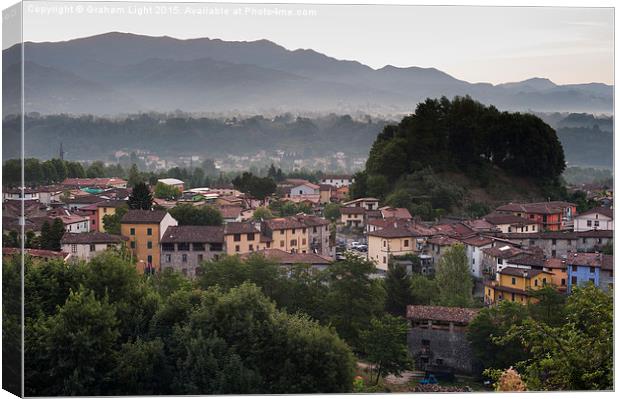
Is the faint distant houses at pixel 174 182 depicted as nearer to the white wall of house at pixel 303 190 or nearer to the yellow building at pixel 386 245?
the white wall of house at pixel 303 190

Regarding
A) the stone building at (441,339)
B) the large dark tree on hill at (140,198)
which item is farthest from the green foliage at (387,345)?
the large dark tree on hill at (140,198)

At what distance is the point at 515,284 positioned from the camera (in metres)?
8.12

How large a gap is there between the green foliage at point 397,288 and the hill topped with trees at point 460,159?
3.27 ft

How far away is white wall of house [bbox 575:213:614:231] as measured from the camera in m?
7.56

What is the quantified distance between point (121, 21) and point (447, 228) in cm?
360

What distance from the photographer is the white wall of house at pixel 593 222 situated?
7.56 metres

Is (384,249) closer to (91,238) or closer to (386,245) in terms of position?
(386,245)

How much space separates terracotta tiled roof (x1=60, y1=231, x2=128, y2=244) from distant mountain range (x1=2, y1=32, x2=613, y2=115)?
1.05 m

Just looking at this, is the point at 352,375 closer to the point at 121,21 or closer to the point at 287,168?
the point at 287,168

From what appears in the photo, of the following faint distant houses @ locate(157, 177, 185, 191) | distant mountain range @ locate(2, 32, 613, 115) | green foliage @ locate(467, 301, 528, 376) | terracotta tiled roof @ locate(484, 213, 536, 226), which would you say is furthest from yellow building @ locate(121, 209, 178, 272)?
terracotta tiled roof @ locate(484, 213, 536, 226)

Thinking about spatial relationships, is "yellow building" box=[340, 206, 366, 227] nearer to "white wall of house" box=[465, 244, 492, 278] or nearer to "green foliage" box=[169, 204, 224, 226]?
"white wall of house" box=[465, 244, 492, 278]

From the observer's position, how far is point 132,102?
845cm

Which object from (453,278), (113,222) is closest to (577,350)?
(453,278)

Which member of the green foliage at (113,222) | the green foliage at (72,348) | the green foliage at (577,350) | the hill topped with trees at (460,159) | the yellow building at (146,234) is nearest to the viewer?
the green foliage at (577,350)
